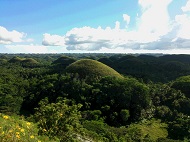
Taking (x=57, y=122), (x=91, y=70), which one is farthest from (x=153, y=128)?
(x=91, y=70)

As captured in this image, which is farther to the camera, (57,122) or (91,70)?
(91,70)

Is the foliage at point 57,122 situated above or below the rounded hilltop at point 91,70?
above

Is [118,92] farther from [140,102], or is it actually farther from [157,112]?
[157,112]

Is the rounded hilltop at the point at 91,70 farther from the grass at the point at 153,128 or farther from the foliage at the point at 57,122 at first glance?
the foliage at the point at 57,122

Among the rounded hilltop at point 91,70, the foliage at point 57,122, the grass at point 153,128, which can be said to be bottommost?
the grass at point 153,128

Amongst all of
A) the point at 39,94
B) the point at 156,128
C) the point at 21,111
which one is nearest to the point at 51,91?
the point at 39,94

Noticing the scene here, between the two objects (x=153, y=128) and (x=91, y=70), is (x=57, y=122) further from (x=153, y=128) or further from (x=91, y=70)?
(x=91, y=70)

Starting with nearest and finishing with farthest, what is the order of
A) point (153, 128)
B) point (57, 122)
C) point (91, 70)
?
1. point (57, 122)
2. point (153, 128)
3. point (91, 70)

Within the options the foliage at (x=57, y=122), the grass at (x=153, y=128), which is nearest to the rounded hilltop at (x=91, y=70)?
the grass at (x=153, y=128)

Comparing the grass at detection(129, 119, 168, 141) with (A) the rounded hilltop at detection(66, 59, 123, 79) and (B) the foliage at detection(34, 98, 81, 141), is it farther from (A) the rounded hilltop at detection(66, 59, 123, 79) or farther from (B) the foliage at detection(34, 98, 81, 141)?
(B) the foliage at detection(34, 98, 81, 141)

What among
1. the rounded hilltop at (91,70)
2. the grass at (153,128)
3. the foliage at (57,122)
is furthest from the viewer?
the rounded hilltop at (91,70)

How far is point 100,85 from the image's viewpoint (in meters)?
58.8

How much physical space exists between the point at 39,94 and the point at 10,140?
55118 mm

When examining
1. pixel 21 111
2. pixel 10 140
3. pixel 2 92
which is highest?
pixel 10 140
